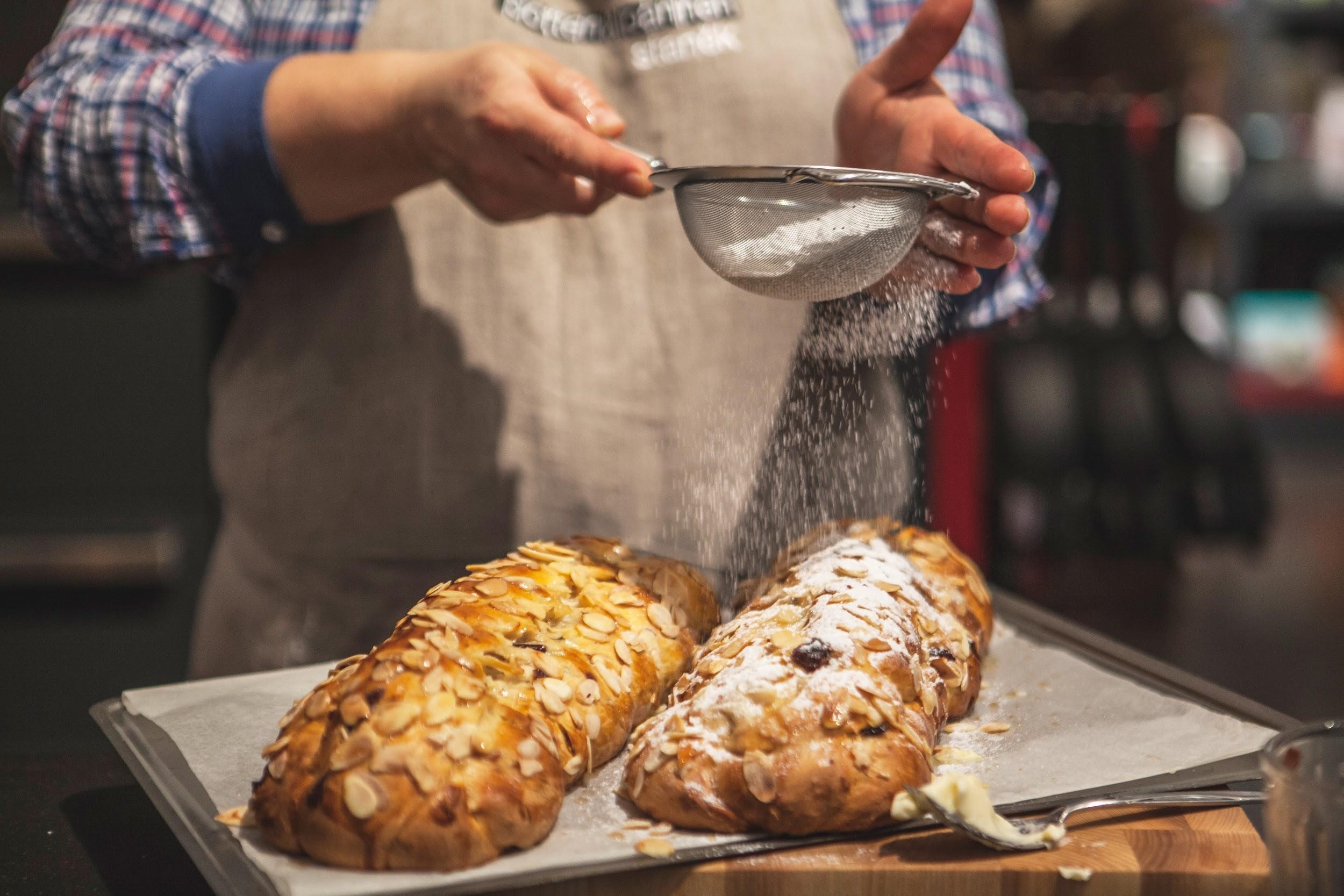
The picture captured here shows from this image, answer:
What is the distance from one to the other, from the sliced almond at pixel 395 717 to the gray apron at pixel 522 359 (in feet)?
1.79

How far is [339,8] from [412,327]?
0.35 m

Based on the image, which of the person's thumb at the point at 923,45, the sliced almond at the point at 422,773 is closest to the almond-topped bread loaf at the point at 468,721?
the sliced almond at the point at 422,773

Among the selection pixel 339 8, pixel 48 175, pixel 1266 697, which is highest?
pixel 339 8

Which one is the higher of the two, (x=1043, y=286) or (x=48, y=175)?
(x=48, y=175)

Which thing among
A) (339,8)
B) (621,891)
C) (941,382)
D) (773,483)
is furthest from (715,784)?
(941,382)

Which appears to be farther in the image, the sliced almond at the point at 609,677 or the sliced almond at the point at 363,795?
the sliced almond at the point at 609,677

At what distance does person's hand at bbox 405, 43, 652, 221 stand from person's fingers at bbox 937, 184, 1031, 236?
0.80 ft

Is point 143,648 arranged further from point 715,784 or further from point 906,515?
point 715,784

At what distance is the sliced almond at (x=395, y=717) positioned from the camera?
70 cm

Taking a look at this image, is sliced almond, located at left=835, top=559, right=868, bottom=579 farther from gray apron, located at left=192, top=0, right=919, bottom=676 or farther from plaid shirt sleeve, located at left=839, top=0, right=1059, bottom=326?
plaid shirt sleeve, located at left=839, top=0, right=1059, bottom=326

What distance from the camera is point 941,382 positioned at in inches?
88.1

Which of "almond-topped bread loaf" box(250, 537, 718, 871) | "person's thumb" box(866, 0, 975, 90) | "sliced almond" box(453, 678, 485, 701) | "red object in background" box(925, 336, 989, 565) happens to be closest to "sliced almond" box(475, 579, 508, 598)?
"almond-topped bread loaf" box(250, 537, 718, 871)

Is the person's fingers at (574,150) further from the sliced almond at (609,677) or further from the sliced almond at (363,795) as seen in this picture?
the sliced almond at (363,795)

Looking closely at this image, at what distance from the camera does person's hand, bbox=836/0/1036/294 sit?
2.84 ft
